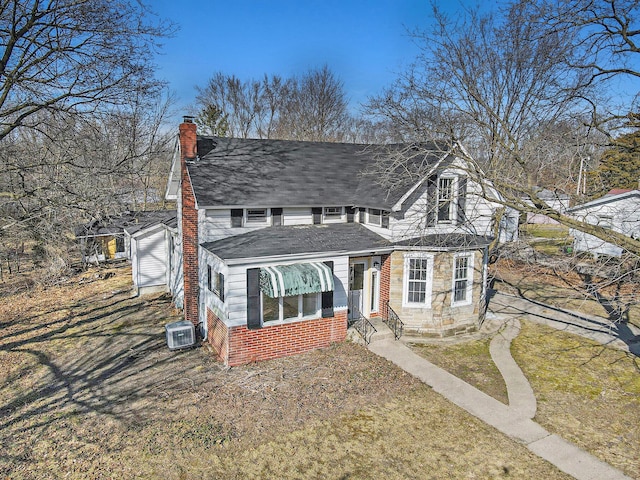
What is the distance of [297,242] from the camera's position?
47.7 feet

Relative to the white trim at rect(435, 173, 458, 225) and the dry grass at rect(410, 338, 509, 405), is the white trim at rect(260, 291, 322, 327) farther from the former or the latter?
the white trim at rect(435, 173, 458, 225)

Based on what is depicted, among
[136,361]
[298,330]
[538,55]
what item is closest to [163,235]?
[136,361]

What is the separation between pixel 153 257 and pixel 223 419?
1330cm

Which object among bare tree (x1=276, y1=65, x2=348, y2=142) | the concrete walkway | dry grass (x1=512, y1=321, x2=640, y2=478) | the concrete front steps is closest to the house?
the concrete front steps

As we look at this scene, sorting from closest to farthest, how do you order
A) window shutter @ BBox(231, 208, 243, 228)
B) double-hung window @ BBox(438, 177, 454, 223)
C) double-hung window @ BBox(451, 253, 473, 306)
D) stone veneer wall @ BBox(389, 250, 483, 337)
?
window shutter @ BBox(231, 208, 243, 228)
stone veneer wall @ BBox(389, 250, 483, 337)
double-hung window @ BBox(451, 253, 473, 306)
double-hung window @ BBox(438, 177, 454, 223)

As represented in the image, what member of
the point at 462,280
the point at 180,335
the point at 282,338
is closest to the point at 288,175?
the point at 282,338

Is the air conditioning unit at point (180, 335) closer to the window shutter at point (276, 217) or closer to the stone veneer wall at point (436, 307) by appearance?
the window shutter at point (276, 217)

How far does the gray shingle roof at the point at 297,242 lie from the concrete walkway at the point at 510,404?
3827 millimetres

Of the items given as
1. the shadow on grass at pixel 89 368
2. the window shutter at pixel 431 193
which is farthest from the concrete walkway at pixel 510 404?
the shadow on grass at pixel 89 368

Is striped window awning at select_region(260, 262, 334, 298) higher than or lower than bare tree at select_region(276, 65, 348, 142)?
lower

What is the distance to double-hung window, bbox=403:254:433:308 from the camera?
15.6 meters

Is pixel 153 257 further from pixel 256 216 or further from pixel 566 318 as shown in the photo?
pixel 566 318

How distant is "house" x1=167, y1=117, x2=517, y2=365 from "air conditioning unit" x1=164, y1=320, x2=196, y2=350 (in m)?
0.76

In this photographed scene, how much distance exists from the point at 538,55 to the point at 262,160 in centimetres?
Answer: 1760
